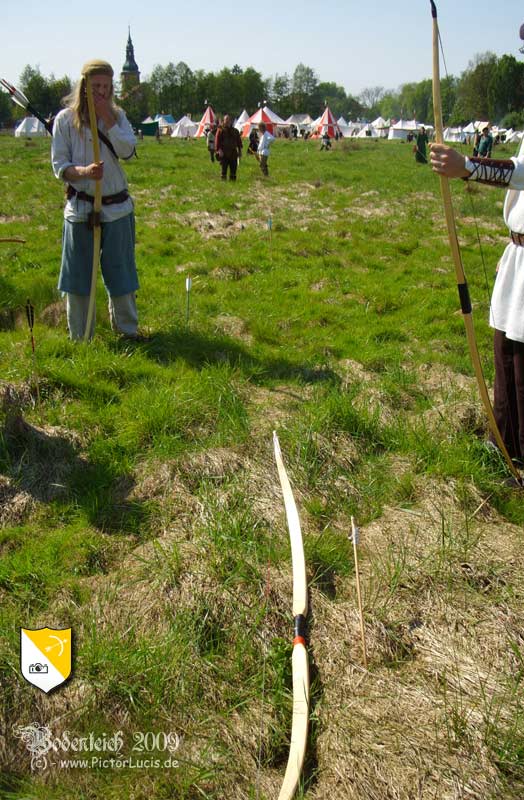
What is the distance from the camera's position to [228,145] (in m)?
15.3

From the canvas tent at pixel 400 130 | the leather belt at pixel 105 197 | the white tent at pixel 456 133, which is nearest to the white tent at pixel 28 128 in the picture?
the white tent at pixel 456 133

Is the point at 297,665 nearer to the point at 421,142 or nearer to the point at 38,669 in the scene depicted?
the point at 38,669

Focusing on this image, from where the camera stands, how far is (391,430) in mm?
4121

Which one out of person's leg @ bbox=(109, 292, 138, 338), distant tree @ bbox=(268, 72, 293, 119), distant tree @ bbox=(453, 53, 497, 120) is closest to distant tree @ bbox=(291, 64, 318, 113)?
distant tree @ bbox=(268, 72, 293, 119)

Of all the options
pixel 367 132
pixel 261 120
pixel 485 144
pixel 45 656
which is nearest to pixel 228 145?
pixel 485 144

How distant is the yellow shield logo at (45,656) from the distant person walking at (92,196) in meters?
2.82

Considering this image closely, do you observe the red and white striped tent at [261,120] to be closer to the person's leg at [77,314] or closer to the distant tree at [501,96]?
the distant tree at [501,96]

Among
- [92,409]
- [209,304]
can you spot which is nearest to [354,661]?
[92,409]

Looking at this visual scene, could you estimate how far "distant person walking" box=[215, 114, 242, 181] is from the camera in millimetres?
14883

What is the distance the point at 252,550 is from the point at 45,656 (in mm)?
1039

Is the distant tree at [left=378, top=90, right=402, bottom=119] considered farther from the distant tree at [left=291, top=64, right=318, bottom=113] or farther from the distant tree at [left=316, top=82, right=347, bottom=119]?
the distant tree at [left=291, top=64, right=318, bottom=113]

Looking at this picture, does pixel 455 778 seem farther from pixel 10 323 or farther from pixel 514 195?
pixel 10 323

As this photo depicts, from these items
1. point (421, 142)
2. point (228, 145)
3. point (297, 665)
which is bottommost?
point (297, 665)

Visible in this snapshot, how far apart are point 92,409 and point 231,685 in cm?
224
